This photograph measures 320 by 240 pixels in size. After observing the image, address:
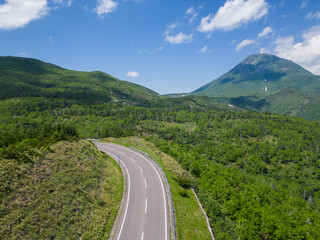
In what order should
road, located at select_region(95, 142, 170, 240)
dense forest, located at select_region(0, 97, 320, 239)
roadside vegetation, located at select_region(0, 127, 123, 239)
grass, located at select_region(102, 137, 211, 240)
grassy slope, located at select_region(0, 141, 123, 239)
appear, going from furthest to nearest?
dense forest, located at select_region(0, 97, 320, 239) < grass, located at select_region(102, 137, 211, 240) < road, located at select_region(95, 142, 170, 240) < roadside vegetation, located at select_region(0, 127, 123, 239) < grassy slope, located at select_region(0, 141, 123, 239)

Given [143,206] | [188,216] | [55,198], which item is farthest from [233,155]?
[55,198]

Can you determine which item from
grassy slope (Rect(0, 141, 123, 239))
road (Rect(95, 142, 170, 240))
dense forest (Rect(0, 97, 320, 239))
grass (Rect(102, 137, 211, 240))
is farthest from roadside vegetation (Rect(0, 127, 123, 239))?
grass (Rect(102, 137, 211, 240))

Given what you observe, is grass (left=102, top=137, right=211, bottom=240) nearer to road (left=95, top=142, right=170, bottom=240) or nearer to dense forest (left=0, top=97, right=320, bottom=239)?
road (left=95, top=142, right=170, bottom=240)

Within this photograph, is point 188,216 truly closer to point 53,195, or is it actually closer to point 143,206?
point 143,206

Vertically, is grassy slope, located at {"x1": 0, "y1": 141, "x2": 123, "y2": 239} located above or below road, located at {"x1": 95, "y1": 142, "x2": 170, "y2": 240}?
above

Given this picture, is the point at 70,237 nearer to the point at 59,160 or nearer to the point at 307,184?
the point at 59,160

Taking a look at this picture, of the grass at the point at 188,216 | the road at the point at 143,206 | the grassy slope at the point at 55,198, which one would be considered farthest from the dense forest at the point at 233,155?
the road at the point at 143,206

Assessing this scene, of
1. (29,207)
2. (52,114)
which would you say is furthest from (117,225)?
(52,114)
